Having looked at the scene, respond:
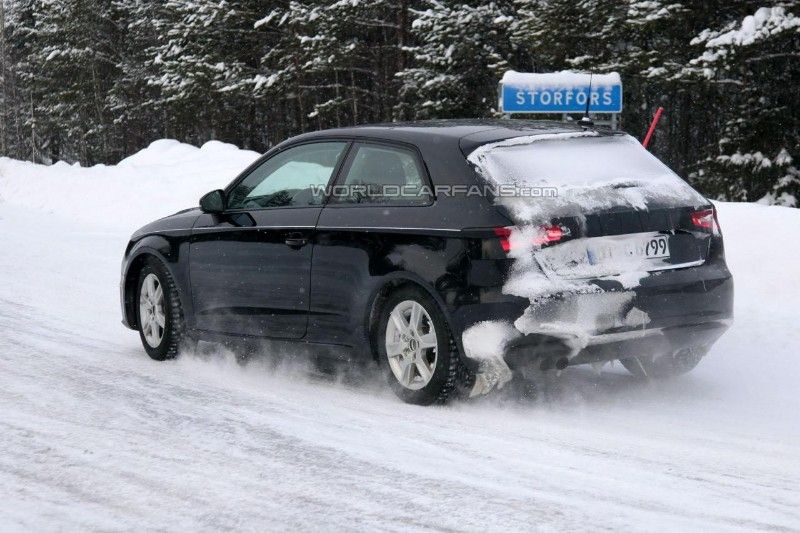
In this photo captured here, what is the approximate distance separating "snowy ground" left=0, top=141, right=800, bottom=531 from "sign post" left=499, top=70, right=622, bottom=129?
16.7 ft

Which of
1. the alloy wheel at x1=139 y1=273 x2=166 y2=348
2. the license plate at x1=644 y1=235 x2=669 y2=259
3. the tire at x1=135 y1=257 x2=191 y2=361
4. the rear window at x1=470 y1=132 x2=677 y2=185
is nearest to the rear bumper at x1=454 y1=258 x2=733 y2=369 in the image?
the license plate at x1=644 y1=235 x2=669 y2=259

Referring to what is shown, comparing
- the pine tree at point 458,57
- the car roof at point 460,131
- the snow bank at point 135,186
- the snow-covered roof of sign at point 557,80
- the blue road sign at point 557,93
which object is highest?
the pine tree at point 458,57

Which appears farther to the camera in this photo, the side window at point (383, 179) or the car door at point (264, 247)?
the car door at point (264, 247)

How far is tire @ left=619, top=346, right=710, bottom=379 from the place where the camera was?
667 cm

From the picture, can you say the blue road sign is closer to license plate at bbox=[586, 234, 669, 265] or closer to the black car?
the black car

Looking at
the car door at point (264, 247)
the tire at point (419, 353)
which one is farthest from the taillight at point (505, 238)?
the car door at point (264, 247)

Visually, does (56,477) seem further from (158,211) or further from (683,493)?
(158,211)

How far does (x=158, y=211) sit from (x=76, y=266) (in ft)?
19.6

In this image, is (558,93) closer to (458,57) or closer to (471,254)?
(471,254)

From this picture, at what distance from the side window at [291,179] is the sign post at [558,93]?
22.1ft

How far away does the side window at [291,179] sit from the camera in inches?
268

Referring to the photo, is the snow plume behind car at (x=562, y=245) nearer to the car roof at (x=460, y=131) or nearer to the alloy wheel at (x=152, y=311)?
the car roof at (x=460, y=131)

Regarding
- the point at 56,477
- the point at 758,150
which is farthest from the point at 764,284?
the point at 758,150

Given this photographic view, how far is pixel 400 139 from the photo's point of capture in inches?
255
